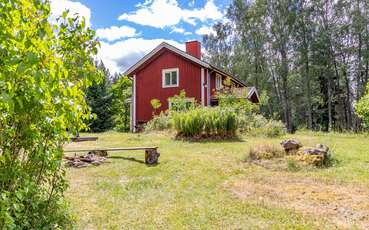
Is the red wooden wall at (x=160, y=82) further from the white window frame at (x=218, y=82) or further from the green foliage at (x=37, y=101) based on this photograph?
the green foliage at (x=37, y=101)

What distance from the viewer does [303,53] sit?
2277 centimetres

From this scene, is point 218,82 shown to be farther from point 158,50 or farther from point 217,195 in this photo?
point 217,195

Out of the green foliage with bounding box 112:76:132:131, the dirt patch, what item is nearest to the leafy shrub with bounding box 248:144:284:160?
the dirt patch

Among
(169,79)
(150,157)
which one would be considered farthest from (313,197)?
(169,79)

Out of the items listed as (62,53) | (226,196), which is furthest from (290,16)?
(62,53)

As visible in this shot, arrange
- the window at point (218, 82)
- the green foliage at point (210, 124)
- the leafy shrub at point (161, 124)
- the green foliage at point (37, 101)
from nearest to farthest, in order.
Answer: the green foliage at point (37, 101)
the green foliage at point (210, 124)
the leafy shrub at point (161, 124)
the window at point (218, 82)

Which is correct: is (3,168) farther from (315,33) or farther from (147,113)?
(315,33)

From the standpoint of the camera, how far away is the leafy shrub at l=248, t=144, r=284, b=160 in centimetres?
631

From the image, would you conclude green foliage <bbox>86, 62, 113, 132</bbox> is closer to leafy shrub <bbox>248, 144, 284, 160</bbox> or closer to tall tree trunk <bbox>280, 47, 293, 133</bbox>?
tall tree trunk <bbox>280, 47, 293, 133</bbox>

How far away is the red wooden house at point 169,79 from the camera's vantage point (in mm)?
16281

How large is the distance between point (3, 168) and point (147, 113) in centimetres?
1584

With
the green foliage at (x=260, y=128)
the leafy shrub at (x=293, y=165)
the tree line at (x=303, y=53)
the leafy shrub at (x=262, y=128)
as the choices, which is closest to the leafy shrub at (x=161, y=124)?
Answer: the green foliage at (x=260, y=128)

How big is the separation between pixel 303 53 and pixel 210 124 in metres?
16.4

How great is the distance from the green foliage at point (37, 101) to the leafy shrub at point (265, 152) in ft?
15.5
